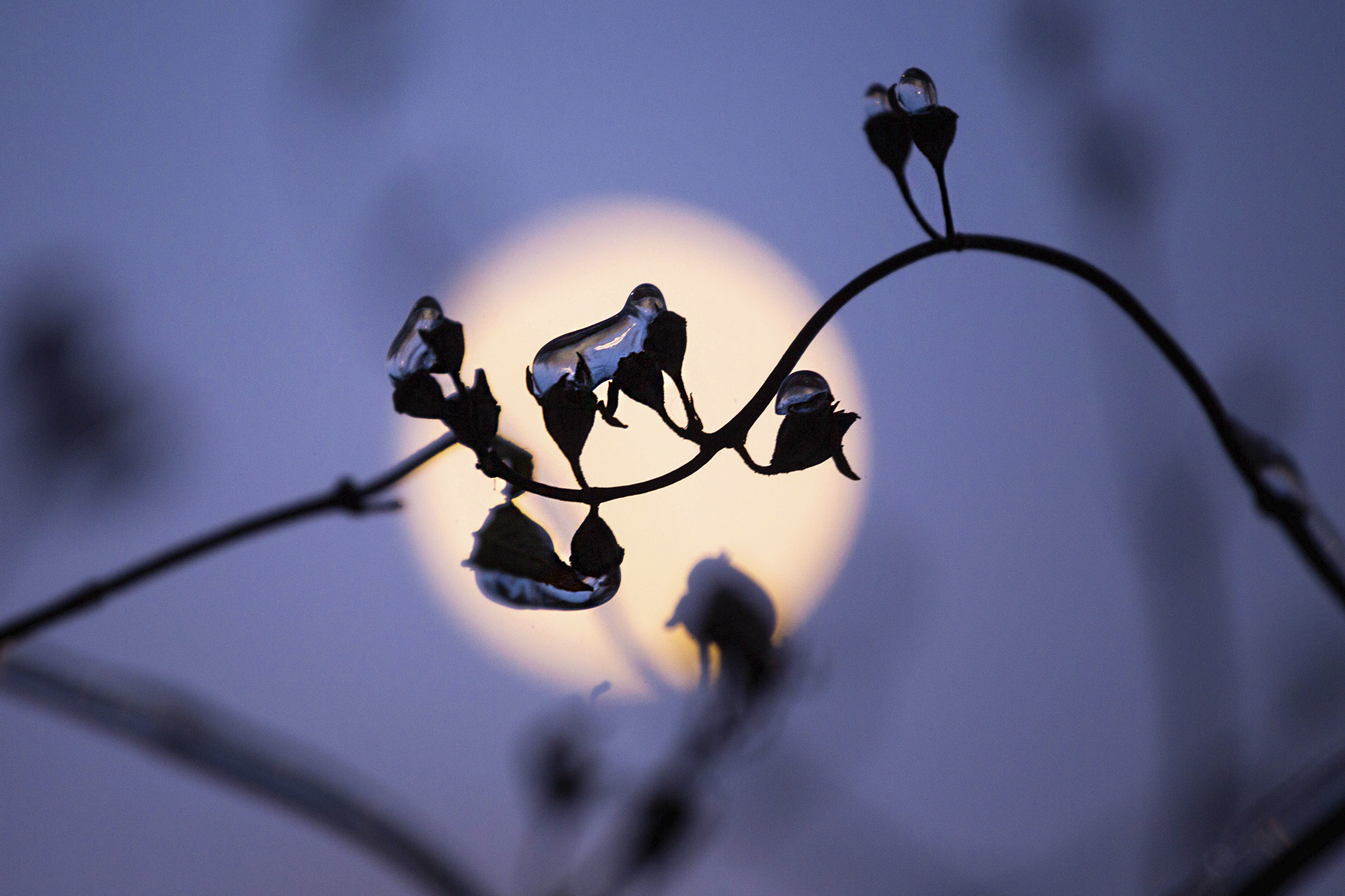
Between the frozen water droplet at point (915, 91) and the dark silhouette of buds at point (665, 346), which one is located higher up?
the frozen water droplet at point (915, 91)

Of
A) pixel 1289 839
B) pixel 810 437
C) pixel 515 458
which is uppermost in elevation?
pixel 515 458

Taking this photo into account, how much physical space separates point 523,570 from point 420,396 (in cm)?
22

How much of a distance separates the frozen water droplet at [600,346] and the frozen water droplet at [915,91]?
0.41m

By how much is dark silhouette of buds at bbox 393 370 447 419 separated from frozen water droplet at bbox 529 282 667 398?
0.34 ft

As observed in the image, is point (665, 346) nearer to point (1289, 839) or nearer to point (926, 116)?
point (926, 116)

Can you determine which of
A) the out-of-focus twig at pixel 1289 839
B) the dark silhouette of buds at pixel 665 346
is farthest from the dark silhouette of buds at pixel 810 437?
the out-of-focus twig at pixel 1289 839

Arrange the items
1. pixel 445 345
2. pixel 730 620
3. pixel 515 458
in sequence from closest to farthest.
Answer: pixel 445 345 → pixel 515 458 → pixel 730 620

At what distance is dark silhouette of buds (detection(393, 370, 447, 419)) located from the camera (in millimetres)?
876

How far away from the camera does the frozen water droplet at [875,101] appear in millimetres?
1038

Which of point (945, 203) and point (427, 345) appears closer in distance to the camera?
point (427, 345)

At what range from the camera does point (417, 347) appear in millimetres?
877

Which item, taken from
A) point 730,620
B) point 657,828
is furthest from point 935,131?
point 657,828

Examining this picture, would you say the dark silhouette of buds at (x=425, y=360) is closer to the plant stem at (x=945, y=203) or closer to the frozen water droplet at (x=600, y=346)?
the frozen water droplet at (x=600, y=346)

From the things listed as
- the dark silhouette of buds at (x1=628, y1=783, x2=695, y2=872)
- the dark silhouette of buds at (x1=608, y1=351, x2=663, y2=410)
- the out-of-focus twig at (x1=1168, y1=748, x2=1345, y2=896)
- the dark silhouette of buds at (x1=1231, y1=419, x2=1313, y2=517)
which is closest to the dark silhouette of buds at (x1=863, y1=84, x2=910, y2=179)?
the dark silhouette of buds at (x1=608, y1=351, x2=663, y2=410)
